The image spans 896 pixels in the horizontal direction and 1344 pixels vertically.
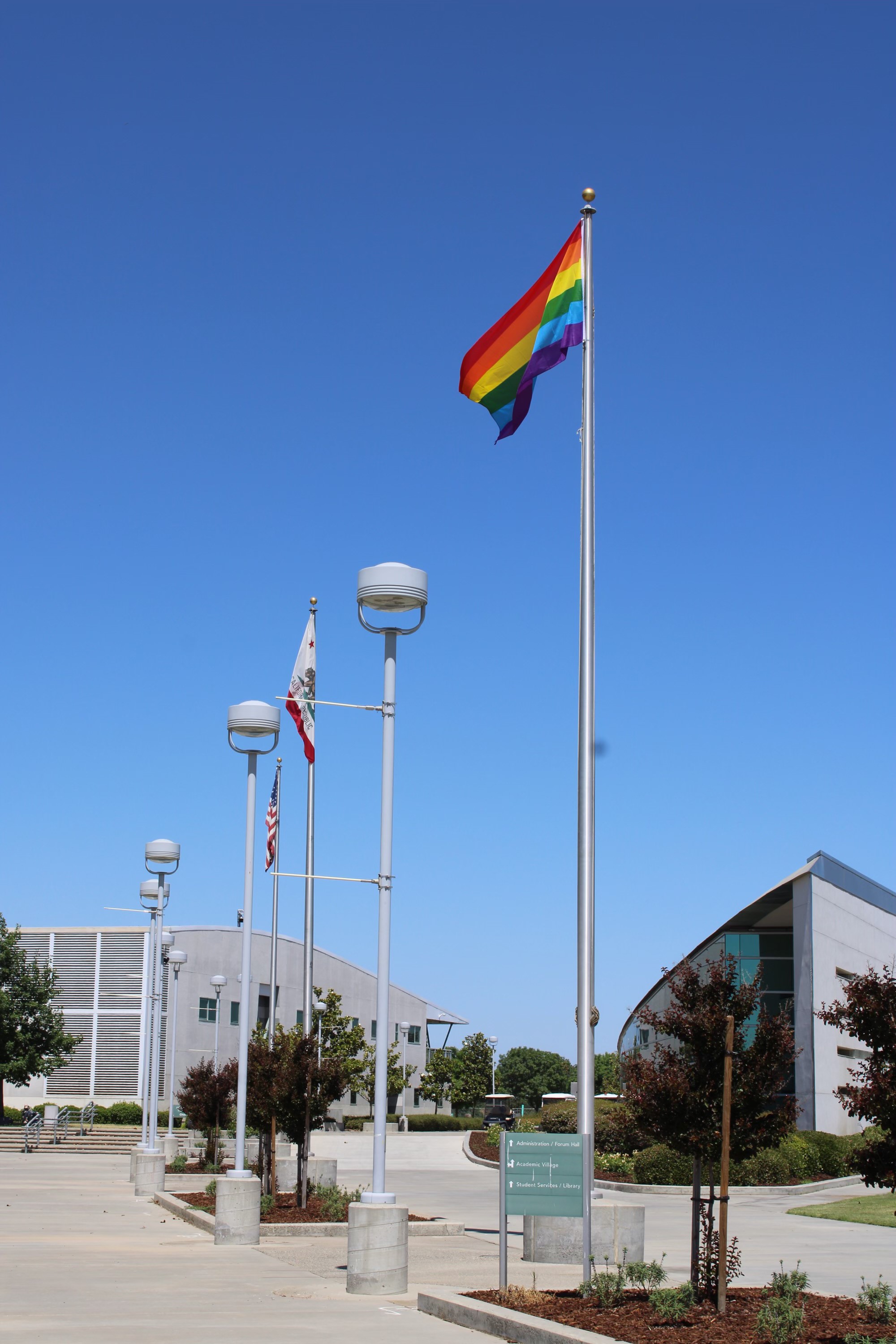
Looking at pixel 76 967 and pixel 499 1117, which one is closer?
pixel 499 1117

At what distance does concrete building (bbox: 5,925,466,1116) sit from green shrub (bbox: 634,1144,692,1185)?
39184 mm

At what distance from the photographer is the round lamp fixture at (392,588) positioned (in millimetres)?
13594

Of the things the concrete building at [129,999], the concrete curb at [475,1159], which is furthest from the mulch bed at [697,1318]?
the concrete building at [129,999]

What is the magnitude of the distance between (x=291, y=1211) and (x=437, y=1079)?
201 ft

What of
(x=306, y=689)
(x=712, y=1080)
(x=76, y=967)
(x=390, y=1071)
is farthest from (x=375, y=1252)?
(x=76, y=967)

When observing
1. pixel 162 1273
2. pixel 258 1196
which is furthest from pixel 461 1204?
pixel 162 1273

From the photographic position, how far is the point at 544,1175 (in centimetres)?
1205

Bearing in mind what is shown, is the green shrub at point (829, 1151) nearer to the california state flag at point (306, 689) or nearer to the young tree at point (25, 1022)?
the california state flag at point (306, 689)

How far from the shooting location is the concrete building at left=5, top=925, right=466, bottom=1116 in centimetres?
6850

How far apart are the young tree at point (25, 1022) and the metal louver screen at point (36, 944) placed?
28.7ft

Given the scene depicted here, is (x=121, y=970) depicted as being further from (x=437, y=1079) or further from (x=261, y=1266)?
(x=261, y=1266)

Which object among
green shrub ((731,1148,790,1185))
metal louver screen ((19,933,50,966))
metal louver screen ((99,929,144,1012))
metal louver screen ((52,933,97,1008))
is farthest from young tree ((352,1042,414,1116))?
green shrub ((731,1148,790,1185))

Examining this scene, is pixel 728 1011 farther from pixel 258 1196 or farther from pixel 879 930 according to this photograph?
pixel 879 930

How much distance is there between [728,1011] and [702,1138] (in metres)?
1.01
